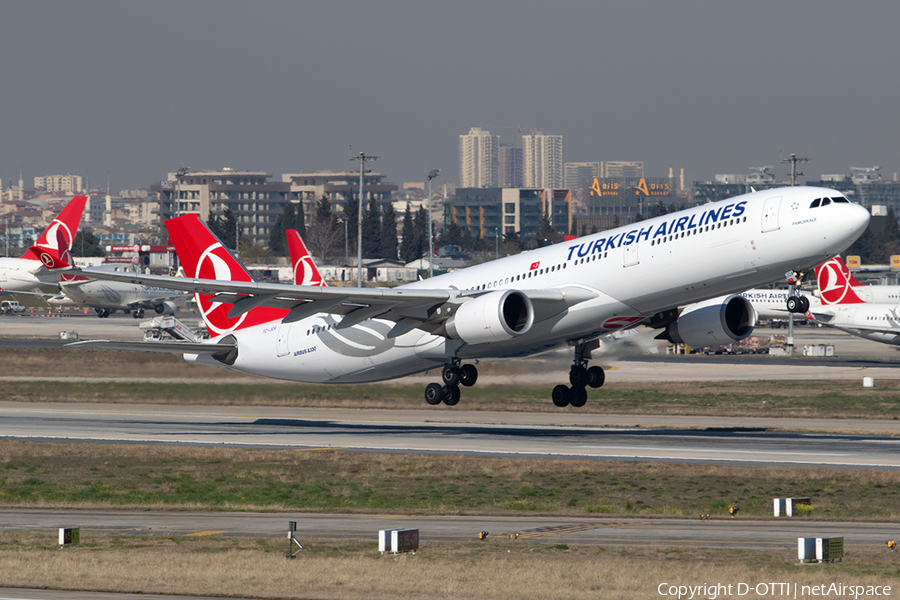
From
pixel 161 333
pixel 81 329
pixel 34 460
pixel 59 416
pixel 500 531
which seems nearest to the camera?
pixel 500 531

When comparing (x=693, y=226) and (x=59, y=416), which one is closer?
(x=693, y=226)

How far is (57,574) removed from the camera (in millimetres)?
21359

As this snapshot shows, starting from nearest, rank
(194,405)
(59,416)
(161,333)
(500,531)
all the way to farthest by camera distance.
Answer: (500,531) → (59,416) → (194,405) → (161,333)

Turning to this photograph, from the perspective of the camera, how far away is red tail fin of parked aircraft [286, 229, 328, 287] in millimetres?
61250

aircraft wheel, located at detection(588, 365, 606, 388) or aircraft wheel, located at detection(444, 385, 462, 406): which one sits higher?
aircraft wheel, located at detection(588, 365, 606, 388)

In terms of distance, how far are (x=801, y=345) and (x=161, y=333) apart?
64.1m

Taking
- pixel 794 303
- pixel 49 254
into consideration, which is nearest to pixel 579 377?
pixel 794 303

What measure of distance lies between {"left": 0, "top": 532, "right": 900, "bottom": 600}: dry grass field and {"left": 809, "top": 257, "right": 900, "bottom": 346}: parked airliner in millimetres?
76954

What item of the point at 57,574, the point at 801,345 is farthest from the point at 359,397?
the point at 801,345

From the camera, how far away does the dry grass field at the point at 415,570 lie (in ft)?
65.8

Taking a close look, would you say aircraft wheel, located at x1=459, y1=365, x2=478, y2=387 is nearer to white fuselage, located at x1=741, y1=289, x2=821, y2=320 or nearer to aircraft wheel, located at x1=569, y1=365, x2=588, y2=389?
aircraft wheel, located at x1=569, y1=365, x2=588, y2=389

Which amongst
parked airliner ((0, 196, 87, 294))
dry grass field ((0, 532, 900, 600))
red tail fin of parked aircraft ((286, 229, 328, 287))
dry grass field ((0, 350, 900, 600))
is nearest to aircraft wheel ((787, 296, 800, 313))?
dry grass field ((0, 350, 900, 600))

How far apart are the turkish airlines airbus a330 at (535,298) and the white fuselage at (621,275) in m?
0.05

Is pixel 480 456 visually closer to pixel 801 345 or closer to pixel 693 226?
pixel 693 226
